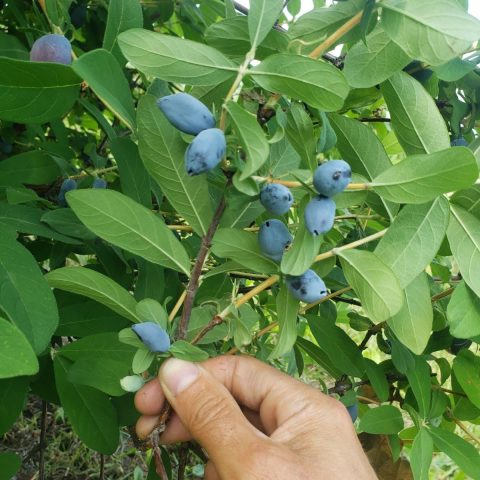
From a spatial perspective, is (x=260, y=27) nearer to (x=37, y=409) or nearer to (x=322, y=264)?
(x=322, y=264)

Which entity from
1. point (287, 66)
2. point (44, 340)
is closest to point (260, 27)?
point (287, 66)

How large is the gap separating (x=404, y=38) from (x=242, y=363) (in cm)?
61

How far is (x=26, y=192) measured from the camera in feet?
3.21

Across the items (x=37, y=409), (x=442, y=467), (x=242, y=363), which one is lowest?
(x=442, y=467)

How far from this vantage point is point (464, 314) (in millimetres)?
837

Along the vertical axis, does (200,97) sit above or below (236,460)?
above

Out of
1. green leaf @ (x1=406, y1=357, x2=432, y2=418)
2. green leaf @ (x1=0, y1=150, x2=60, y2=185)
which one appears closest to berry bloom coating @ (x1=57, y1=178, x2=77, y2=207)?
green leaf @ (x1=0, y1=150, x2=60, y2=185)

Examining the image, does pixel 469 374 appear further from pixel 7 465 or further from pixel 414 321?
pixel 7 465

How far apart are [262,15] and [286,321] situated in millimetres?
372

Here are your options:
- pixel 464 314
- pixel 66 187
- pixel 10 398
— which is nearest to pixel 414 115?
pixel 464 314

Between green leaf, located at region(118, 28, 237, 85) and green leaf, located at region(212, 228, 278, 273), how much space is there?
19cm

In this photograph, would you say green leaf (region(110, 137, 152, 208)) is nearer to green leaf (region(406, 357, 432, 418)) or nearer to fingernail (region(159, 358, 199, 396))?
fingernail (region(159, 358, 199, 396))

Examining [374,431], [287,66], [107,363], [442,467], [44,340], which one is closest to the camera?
[287,66]

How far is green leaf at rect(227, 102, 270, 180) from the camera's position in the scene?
59 cm
